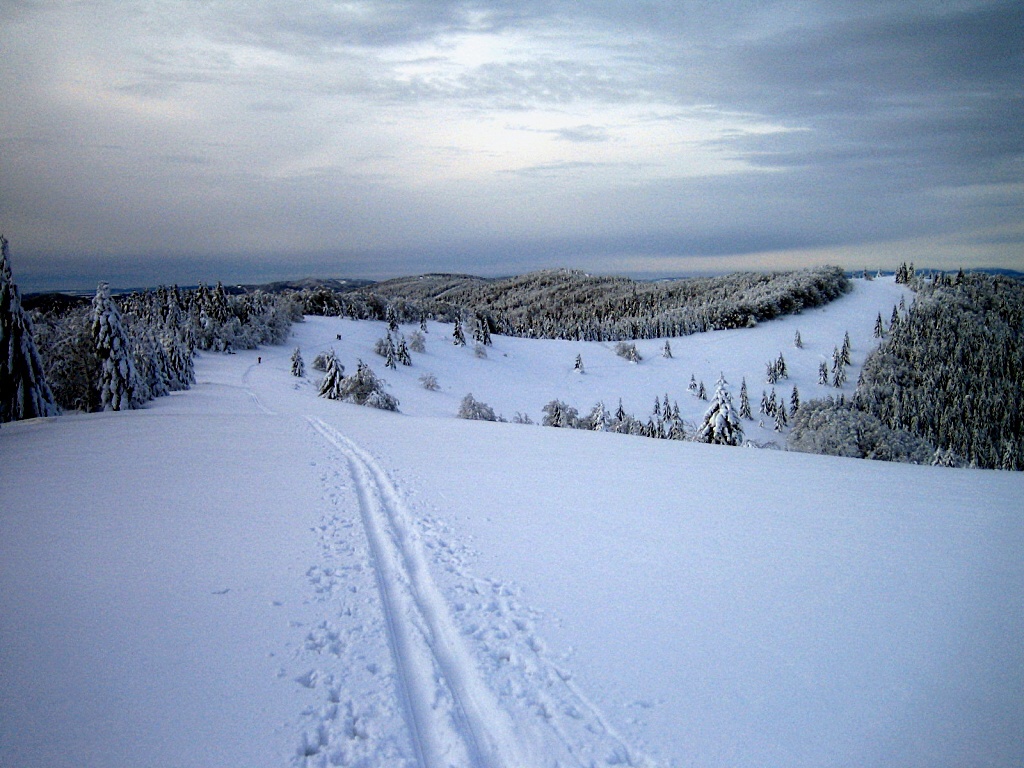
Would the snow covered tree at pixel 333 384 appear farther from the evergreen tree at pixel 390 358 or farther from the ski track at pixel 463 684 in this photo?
the ski track at pixel 463 684

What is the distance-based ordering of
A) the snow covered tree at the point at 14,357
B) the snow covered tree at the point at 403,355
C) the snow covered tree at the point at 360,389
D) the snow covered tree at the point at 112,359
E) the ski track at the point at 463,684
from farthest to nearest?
the snow covered tree at the point at 403,355
the snow covered tree at the point at 360,389
the snow covered tree at the point at 112,359
the snow covered tree at the point at 14,357
the ski track at the point at 463,684

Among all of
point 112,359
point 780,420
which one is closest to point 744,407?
point 780,420

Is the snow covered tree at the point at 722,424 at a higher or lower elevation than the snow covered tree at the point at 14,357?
lower

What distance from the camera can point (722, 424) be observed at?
89.7 ft

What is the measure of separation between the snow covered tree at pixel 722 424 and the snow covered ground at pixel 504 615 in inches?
573

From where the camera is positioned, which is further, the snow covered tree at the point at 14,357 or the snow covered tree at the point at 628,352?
the snow covered tree at the point at 628,352

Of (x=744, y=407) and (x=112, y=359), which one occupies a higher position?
(x=112, y=359)

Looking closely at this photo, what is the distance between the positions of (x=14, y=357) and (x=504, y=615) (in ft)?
82.3

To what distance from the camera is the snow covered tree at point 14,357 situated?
1950cm

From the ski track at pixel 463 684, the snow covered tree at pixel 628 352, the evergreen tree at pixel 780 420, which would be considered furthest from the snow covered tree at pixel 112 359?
the snow covered tree at pixel 628 352

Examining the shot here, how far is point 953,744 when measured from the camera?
3805 mm

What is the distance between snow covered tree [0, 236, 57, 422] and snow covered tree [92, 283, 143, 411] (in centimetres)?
375

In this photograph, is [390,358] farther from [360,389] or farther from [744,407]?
[744,407]

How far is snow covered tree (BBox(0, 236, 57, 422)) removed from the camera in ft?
64.0
